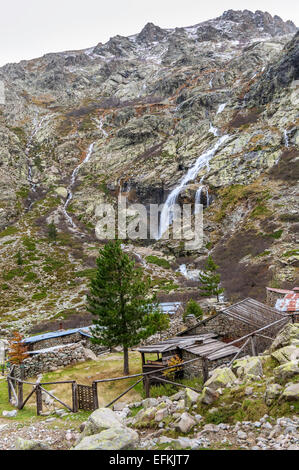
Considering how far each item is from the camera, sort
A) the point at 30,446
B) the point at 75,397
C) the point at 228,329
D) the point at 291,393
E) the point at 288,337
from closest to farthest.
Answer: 1. the point at 30,446
2. the point at 291,393
3. the point at 288,337
4. the point at 75,397
5. the point at 228,329

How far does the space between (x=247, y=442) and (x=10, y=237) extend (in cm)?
7299

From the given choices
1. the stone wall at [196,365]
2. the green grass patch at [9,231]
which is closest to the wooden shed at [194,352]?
the stone wall at [196,365]

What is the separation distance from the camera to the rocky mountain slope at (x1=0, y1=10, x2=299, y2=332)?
4862cm

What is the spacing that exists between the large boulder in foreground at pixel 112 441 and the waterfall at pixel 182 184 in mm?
63741

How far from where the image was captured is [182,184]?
261 feet

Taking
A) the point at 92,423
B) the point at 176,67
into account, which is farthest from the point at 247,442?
the point at 176,67

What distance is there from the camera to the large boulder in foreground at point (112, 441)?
6.74 m

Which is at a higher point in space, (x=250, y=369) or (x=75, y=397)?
(x=250, y=369)

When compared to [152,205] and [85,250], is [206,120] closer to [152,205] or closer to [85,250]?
[152,205]

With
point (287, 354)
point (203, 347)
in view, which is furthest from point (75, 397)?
point (287, 354)

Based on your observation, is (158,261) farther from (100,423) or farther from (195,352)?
(100,423)

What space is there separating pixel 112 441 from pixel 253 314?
12.8m

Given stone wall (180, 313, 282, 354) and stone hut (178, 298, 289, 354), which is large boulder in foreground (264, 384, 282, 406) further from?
stone hut (178, 298, 289, 354)

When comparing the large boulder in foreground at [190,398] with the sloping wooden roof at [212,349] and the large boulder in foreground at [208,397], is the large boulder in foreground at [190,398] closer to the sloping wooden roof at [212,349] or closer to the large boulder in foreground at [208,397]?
the large boulder in foreground at [208,397]
